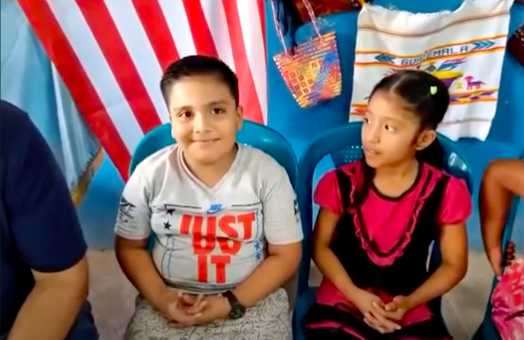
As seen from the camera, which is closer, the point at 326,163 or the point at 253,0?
the point at 253,0

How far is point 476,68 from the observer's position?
1676 mm

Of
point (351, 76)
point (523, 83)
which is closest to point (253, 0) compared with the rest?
point (351, 76)

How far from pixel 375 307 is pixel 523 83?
32.1 inches

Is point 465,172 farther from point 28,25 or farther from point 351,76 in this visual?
point 28,25

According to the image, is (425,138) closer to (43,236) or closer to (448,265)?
(448,265)

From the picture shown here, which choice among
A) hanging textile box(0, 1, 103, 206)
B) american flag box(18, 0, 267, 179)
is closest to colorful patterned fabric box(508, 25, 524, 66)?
american flag box(18, 0, 267, 179)

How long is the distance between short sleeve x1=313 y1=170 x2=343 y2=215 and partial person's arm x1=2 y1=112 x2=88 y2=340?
1.78 ft

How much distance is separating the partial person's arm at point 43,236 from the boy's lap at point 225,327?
0.22 meters

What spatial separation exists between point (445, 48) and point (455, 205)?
492 mm

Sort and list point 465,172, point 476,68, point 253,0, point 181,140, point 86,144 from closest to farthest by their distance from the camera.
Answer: point 181,140 < point 465,172 < point 253,0 < point 476,68 < point 86,144

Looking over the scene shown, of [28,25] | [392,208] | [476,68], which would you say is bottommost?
[392,208]

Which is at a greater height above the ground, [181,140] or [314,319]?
[181,140]

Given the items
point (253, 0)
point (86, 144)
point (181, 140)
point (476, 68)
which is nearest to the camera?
point (181, 140)

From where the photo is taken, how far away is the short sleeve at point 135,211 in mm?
1305
